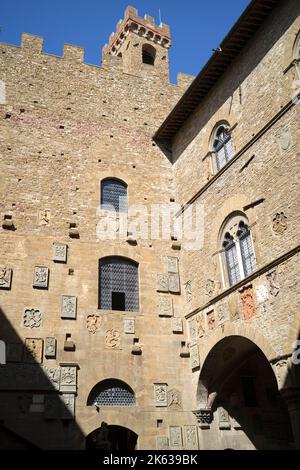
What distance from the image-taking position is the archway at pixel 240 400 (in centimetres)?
1091

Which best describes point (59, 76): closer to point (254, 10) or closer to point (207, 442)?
point (254, 10)

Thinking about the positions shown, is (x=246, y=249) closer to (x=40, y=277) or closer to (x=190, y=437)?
(x=190, y=437)

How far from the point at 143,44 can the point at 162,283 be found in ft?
35.7

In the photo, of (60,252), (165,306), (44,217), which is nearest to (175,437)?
(165,306)

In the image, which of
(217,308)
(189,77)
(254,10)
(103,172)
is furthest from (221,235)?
(189,77)

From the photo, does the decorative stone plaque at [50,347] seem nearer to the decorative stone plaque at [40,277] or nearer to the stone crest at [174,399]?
the decorative stone plaque at [40,277]

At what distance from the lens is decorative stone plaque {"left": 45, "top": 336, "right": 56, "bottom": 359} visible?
10.4 meters

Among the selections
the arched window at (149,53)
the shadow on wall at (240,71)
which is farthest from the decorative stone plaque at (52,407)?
the arched window at (149,53)

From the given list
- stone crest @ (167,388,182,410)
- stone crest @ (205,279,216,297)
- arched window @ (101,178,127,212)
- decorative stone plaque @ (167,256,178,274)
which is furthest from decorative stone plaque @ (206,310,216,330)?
arched window @ (101,178,127,212)

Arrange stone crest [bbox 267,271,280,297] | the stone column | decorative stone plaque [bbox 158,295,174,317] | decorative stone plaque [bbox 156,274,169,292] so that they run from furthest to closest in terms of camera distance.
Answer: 1. decorative stone plaque [bbox 156,274,169,292]
2. decorative stone plaque [bbox 158,295,174,317]
3. stone crest [bbox 267,271,280,297]
4. the stone column

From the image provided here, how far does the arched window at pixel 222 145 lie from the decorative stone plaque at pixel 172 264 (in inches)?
109

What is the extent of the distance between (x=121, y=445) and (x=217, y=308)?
432cm

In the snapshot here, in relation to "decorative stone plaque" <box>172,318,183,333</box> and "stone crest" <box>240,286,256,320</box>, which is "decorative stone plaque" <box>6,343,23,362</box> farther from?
"stone crest" <box>240,286,256,320</box>

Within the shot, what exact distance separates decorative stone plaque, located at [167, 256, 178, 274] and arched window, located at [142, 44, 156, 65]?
956cm
